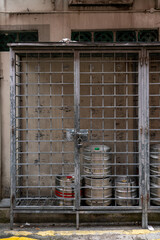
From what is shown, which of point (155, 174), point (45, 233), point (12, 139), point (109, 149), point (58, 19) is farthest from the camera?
point (58, 19)

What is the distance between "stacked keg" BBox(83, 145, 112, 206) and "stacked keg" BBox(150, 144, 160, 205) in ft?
2.79

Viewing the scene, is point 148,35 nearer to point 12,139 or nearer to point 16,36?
point 16,36

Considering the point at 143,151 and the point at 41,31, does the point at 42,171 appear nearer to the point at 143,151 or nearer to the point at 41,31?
the point at 143,151

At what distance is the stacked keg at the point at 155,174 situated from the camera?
4289 millimetres

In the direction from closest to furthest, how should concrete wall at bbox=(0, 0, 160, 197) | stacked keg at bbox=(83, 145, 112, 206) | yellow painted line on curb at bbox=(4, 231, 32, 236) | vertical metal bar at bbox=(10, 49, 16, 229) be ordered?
1. yellow painted line on curb at bbox=(4, 231, 32, 236)
2. vertical metal bar at bbox=(10, 49, 16, 229)
3. stacked keg at bbox=(83, 145, 112, 206)
4. concrete wall at bbox=(0, 0, 160, 197)

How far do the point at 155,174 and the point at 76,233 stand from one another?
186 cm

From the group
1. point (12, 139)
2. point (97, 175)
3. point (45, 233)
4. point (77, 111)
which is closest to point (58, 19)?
point (77, 111)

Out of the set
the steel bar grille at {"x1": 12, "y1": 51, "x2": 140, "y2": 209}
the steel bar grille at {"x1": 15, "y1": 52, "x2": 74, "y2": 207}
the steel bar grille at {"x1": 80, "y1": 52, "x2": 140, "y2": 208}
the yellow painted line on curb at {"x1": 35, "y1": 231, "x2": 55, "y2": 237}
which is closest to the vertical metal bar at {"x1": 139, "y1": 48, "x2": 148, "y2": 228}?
the steel bar grille at {"x1": 80, "y1": 52, "x2": 140, "y2": 208}

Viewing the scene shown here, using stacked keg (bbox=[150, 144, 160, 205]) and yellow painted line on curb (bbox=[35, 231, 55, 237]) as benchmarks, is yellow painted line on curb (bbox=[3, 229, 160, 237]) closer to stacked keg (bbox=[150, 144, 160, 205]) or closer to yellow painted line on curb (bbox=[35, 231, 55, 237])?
yellow painted line on curb (bbox=[35, 231, 55, 237])

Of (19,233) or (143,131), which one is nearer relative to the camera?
(19,233)

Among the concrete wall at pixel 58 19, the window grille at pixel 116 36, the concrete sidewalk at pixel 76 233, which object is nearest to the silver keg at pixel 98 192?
the concrete sidewalk at pixel 76 233

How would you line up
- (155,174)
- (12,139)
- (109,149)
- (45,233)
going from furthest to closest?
(109,149)
(155,174)
(12,139)
(45,233)

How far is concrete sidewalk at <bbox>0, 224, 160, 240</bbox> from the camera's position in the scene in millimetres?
3953

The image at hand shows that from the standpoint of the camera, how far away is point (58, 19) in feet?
16.7
